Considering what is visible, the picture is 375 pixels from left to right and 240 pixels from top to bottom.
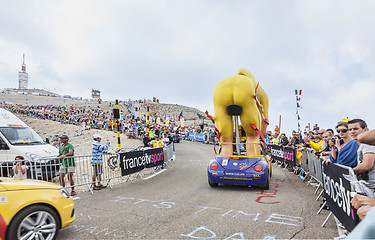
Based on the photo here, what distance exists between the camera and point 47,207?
3705 millimetres

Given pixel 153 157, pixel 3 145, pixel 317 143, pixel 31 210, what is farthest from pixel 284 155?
pixel 3 145

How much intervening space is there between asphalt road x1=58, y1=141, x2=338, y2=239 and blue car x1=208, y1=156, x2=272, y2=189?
291 mm

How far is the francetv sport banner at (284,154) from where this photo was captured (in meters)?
10.4

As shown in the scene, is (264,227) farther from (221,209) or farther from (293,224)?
(221,209)

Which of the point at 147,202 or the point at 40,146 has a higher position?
the point at 40,146

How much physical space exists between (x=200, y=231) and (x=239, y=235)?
0.66 meters

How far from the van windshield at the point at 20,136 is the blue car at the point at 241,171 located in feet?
22.7

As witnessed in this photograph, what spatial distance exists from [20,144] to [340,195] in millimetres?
9681

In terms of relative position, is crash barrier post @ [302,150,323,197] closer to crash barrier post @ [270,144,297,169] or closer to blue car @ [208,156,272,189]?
blue car @ [208,156,272,189]

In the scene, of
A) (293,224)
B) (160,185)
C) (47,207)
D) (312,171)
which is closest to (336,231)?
(293,224)

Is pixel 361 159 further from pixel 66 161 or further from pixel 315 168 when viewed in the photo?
pixel 66 161

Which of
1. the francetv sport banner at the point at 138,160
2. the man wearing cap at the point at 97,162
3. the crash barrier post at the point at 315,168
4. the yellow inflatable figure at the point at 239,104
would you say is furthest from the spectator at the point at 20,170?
the crash barrier post at the point at 315,168

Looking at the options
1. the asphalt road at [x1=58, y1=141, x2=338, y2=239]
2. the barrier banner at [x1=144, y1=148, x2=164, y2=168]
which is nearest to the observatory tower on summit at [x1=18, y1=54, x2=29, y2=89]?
the barrier banner at [x1=144, y1=148, x2=164, y2=168]

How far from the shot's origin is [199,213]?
504 centimetres
